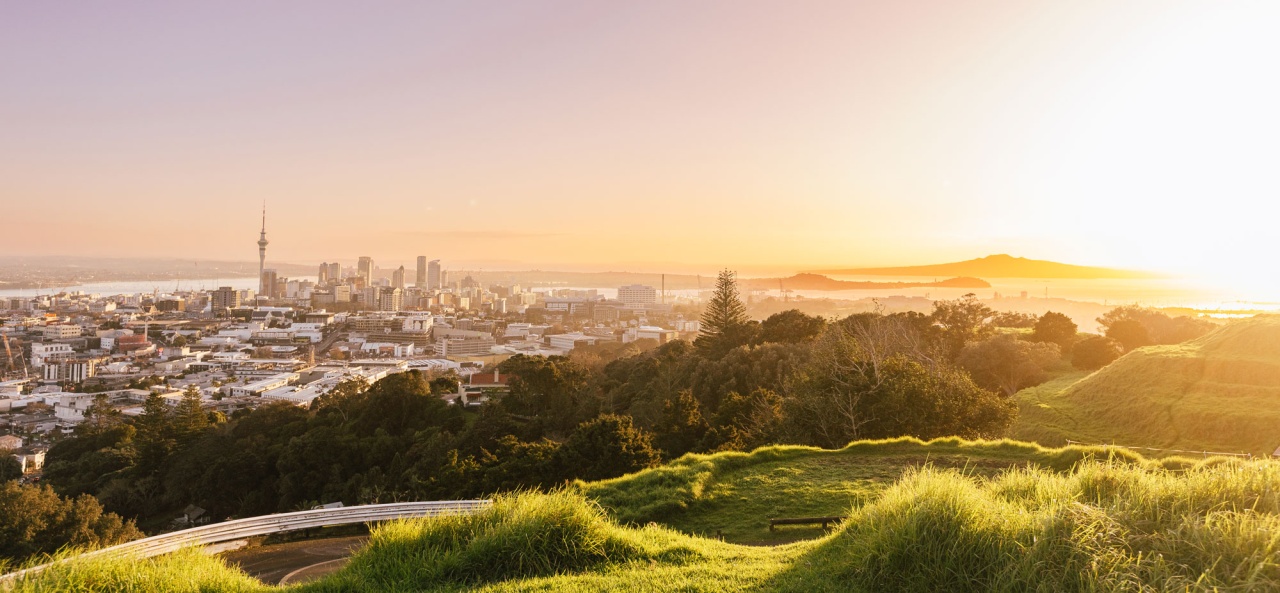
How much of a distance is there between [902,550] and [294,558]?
6.99m

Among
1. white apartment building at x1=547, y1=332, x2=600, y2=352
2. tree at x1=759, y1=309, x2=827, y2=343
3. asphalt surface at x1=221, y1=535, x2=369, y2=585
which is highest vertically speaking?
tree at x1=759, y1=309, x2=827, y2=343

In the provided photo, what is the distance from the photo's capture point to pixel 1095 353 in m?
20.3

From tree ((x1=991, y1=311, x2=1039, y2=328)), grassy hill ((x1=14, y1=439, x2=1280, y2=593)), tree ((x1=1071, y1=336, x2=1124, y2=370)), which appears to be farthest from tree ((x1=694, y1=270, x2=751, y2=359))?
grassy hill ((x1=14, y1=439, x2=1280, y2=593))

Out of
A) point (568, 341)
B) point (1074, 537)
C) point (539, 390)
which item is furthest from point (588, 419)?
point (568, 341)

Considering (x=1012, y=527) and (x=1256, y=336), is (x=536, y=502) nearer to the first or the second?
(x=1012, y=527)

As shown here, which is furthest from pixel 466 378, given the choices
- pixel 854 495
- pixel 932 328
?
pixel 854 495

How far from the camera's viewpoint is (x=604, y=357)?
154ft

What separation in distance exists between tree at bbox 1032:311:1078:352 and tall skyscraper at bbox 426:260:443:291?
115241 millimetres

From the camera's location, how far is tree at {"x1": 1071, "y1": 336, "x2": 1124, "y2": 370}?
2014cm

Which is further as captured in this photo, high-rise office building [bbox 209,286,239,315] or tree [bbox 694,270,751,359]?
high-rise office building [bbox 209,286,239,315]

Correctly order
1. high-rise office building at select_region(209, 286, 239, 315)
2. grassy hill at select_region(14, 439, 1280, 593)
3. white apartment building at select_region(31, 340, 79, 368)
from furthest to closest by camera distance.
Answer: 1. high-rise office building at select_region(209, 286, 239, 315)
2. white apartment building at select_region(31, 340, 79, 368)
3. grassy hill at select_region(14, 439, 1280, 593)

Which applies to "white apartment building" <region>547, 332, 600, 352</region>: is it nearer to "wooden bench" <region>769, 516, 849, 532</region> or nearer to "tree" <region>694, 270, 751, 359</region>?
"tree" <region>694, 270, 751, 359</region>

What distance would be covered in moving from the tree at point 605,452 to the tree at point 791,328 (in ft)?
55.8

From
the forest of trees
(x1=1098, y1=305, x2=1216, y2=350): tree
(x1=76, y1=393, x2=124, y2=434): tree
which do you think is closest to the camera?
the forest of trees
